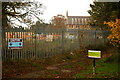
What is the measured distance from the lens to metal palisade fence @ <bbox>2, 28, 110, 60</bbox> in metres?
7.75

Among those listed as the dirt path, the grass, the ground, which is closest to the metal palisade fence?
the ground

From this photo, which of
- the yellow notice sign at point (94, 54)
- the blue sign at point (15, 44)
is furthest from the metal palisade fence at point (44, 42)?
the yellow notice sign at point (94, 54)

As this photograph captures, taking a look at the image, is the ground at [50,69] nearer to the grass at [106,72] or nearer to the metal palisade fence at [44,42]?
the grass at [106,72]

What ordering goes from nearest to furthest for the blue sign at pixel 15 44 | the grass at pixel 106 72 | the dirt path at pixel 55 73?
1. the grass at pixel 106 72
2. the dirt path at pixel 55 73
3. the blue sign at pixel 15 44

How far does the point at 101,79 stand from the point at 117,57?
1.48m

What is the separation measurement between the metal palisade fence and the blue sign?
0.10 m

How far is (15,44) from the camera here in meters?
7.63

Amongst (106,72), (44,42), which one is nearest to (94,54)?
(106,72)

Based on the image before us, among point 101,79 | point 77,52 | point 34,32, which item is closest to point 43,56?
point 34,32

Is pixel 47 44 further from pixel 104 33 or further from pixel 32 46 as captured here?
pixel 104 33

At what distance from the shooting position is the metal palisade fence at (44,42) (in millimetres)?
7746

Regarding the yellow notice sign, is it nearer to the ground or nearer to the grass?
the grass

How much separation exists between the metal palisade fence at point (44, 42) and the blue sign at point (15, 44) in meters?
0.10

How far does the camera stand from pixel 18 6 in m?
10.1
